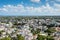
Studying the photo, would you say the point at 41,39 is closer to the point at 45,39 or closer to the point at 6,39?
the point at 45,39

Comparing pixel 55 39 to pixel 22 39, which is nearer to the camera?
pixel 22 39

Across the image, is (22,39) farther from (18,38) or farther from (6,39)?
(6,39)

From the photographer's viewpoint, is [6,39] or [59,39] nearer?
[6,39]

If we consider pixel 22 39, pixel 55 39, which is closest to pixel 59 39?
pixel 55 39

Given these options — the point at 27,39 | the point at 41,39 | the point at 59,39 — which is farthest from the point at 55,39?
the point at 27,39

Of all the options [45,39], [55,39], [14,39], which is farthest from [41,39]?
[14,39]

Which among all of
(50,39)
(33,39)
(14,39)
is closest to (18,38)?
(14,39)

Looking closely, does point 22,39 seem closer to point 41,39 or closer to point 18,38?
point 18,38

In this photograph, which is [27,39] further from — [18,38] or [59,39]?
[59,39]
